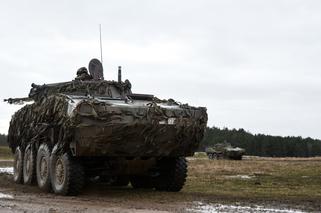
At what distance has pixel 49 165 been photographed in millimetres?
14219

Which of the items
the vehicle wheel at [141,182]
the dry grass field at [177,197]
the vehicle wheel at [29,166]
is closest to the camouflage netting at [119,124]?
the dry grass field at [177,197]

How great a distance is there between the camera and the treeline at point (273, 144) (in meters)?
94.5

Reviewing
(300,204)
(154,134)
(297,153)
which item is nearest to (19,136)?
(154,134)

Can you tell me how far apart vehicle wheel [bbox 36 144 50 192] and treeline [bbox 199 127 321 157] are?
75610 millimetres

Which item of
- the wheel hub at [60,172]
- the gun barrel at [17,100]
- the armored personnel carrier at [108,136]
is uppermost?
the gun barrel at [17,100]

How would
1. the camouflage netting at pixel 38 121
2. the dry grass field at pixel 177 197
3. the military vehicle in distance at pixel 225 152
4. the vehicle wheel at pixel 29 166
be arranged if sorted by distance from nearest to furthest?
the dry grass field at pixel 177 197
the camouflage netting at pixel 38 121
the vehicle wheel at pixel 29 166
the military vehicle in distance at pixel 225 152

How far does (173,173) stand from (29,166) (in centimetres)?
415

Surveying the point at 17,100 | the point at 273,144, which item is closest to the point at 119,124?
the point at 17,100

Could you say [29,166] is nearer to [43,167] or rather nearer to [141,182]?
[43,167]

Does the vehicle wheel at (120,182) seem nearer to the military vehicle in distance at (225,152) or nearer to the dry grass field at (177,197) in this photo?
the dry grass field at (177,197)

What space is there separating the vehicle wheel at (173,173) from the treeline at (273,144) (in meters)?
75.8

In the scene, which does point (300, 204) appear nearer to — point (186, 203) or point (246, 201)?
point (246, 201)

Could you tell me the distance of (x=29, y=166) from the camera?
53.7 ft

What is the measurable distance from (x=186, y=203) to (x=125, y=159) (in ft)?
7.30
